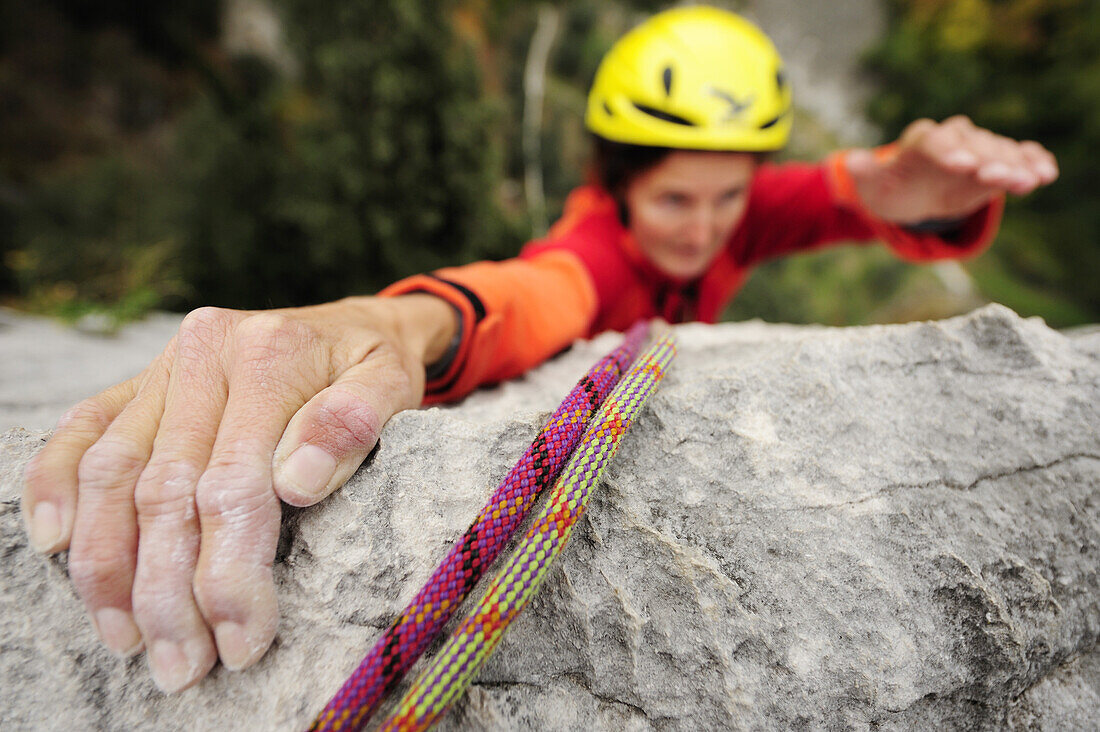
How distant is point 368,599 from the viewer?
52cm

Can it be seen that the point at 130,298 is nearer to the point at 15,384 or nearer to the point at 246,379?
the point at 15,384

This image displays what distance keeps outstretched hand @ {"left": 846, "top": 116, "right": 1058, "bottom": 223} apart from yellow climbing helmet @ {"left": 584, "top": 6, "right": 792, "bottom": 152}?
13.4 inches

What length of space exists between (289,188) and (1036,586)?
462 cm

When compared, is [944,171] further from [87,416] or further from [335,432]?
[87,416]

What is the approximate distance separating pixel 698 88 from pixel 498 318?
1142mm

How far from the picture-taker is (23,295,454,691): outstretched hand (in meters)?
0.44

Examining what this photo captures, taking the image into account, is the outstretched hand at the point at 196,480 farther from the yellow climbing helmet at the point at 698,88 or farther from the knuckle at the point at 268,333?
the yellow climbing helmet at the point at 698,88

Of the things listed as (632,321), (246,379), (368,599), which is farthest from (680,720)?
(632,321)

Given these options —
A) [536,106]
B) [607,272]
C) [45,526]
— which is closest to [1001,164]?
[607,272]

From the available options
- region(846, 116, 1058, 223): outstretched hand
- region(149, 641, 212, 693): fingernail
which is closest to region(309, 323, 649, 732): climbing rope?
region(149, 641, 212, 693): fingernail

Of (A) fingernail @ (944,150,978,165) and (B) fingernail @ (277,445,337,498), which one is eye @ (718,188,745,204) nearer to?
(A) fingernail @ (944,150,978,165)

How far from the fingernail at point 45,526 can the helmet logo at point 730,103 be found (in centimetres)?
168

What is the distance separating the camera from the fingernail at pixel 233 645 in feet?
1.49

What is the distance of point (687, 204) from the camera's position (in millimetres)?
1605
